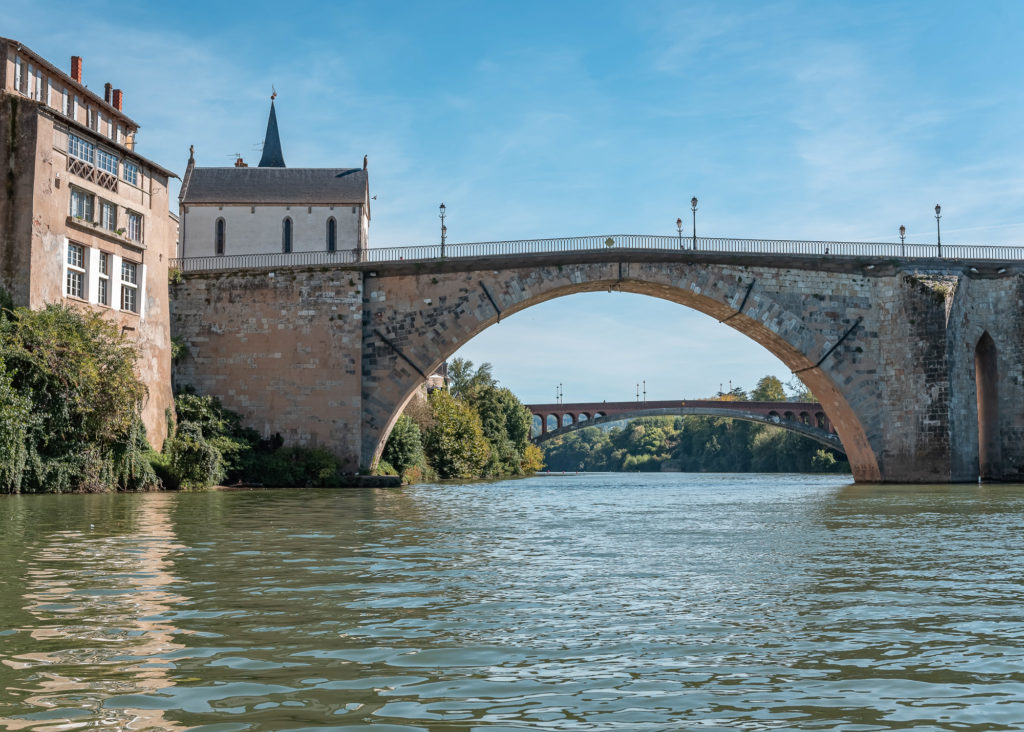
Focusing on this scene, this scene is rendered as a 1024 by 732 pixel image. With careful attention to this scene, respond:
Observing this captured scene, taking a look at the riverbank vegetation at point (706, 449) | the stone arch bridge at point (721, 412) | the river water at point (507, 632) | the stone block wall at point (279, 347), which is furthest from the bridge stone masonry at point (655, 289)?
the riverbank vegetation at point (706, 449)

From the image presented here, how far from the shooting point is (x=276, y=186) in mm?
56906

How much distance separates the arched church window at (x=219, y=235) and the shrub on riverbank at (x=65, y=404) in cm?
2985

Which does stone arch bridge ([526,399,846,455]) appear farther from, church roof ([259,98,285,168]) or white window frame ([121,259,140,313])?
white window frame ([121,259,140,313])

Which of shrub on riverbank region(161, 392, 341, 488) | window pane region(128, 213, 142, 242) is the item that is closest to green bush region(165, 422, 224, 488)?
shrub on riverbank region(161, 392, 341, 488)

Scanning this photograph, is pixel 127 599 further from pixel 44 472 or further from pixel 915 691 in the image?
pixel 44 472

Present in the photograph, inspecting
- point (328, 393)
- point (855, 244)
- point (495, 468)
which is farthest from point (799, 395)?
point (328, 393)

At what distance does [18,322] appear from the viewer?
24281 millimetres

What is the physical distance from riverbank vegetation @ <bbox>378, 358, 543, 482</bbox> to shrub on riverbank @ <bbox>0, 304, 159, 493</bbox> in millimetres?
12951

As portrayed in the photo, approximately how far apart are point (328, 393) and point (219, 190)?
25069 mm

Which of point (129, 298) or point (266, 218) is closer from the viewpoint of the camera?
point (129, 298)

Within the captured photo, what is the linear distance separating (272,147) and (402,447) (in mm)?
31187

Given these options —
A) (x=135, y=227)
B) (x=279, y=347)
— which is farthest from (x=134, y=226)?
(x=279, y=347)

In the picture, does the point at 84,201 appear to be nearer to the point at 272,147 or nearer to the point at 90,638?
the point at 90,638

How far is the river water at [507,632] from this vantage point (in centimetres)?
452
